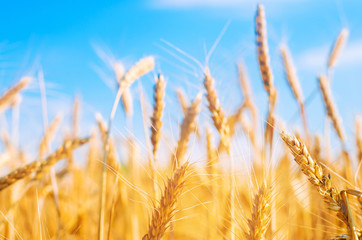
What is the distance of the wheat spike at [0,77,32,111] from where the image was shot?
2.02 metres

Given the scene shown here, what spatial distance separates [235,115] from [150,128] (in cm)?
113

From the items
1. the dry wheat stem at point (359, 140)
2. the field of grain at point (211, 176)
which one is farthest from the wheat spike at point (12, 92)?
the dry wheat stem at point (359, 140)

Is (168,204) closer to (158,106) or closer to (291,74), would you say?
(158,106)

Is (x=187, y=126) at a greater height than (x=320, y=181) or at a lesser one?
greater

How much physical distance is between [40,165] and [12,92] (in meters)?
0.84

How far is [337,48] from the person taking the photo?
259 centimetres

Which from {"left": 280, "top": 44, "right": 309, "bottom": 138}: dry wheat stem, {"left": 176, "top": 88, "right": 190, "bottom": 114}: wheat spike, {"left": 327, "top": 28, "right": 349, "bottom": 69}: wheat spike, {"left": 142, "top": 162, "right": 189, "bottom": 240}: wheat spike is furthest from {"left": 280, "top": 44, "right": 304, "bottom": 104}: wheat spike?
{"left": 142, "top": 162, "right": 189, "bottom": 240}: wheat spike

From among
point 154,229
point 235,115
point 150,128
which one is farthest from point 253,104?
point 154,229

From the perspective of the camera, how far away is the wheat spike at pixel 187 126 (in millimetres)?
1359

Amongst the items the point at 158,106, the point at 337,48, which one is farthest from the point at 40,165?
the point at 337,48

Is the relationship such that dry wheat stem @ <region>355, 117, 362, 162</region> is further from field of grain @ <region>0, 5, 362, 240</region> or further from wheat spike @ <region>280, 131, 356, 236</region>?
wheat spike @ <region>280, 131, 356, 236</region>

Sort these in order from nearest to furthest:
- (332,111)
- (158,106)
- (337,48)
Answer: (158,106)
(332,111)
(337,48)

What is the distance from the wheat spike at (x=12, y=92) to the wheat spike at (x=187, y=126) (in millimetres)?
1191

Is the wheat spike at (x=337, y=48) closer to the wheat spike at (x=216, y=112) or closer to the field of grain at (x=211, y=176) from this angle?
the field of grain at (x=211, y=176)
